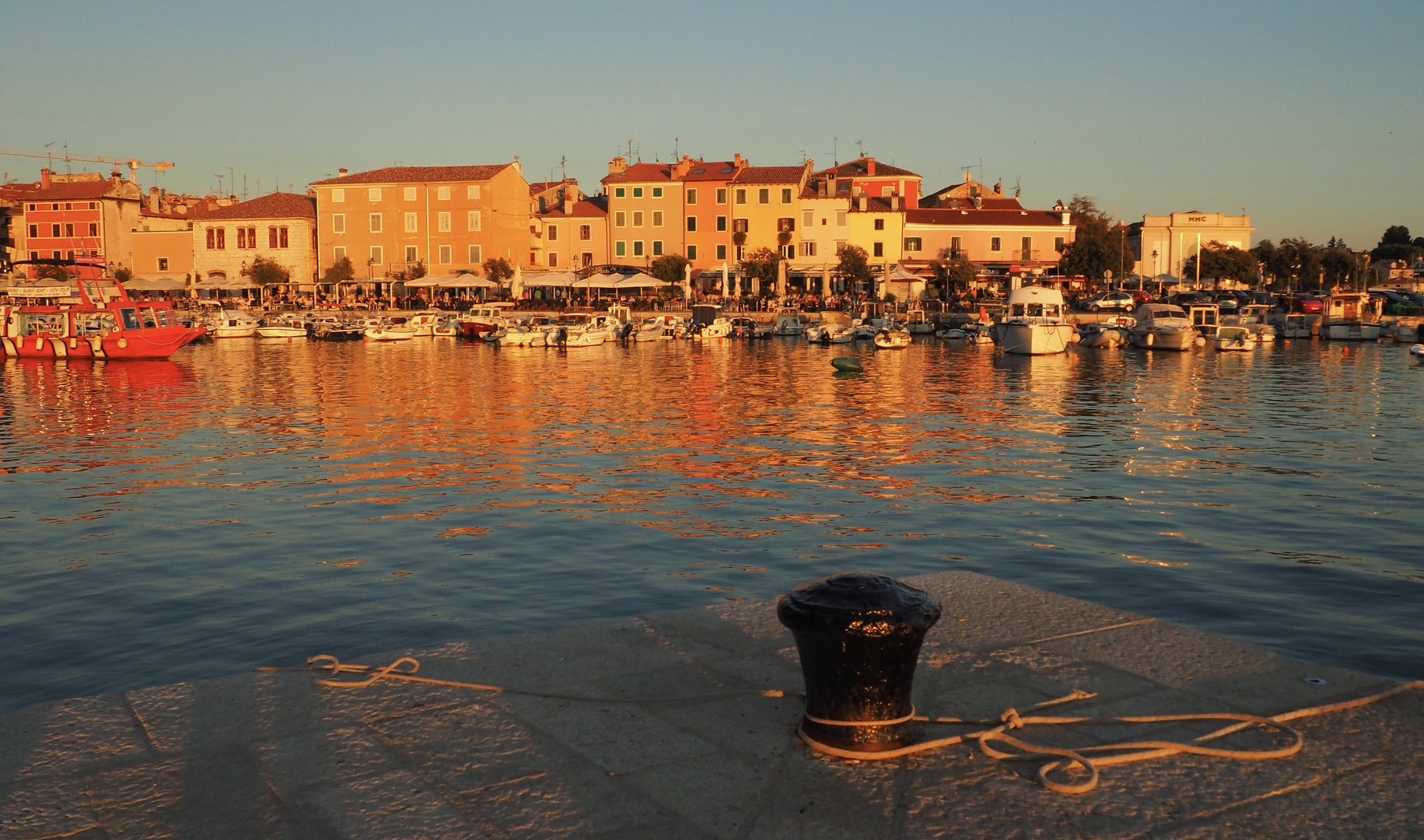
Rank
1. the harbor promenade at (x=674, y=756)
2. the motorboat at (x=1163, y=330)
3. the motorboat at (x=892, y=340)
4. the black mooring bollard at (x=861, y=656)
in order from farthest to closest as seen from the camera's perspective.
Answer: the motorboat at (x=892, y=340), the motorboat at (x=1163, y=330), the black mooring bollard at (x=861, y=656), the harbor promenade at (x=674, y=756)

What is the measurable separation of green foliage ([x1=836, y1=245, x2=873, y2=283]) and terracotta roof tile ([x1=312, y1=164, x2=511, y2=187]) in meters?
25.5

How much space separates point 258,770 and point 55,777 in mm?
812

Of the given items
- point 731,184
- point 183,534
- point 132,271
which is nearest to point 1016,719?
point 183,534

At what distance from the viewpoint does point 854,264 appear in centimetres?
7762

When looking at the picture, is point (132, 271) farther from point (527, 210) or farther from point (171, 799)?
point (171, 799)

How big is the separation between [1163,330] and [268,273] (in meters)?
61.2

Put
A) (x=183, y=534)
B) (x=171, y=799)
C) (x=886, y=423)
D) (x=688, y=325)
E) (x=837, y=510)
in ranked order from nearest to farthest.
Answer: (x=171, y=799), (x=183, y=534), (x=837, y=510), (x=886, y=423), (x=688, y=325)

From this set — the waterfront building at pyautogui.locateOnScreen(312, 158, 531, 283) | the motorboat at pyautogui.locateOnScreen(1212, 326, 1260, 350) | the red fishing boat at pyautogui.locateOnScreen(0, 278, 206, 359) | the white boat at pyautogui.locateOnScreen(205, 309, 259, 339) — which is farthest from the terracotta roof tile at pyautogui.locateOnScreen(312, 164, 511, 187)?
the motorboat at pyautogui.locateOnScreen(1212, 326, 1260, 350)

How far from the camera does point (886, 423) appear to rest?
82.0ft

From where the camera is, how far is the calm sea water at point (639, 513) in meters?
9.07

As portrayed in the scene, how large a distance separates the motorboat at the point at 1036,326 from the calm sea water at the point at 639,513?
58.4 feet

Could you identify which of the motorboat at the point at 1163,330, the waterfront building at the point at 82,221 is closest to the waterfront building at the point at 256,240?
the waterfront building at the point at 82,221

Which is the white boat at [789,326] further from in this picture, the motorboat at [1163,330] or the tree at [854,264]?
the motorboat at [1163,330]

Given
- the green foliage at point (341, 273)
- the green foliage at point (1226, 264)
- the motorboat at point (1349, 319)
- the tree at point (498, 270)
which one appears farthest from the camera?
the green foliage at point (1226, 264)
